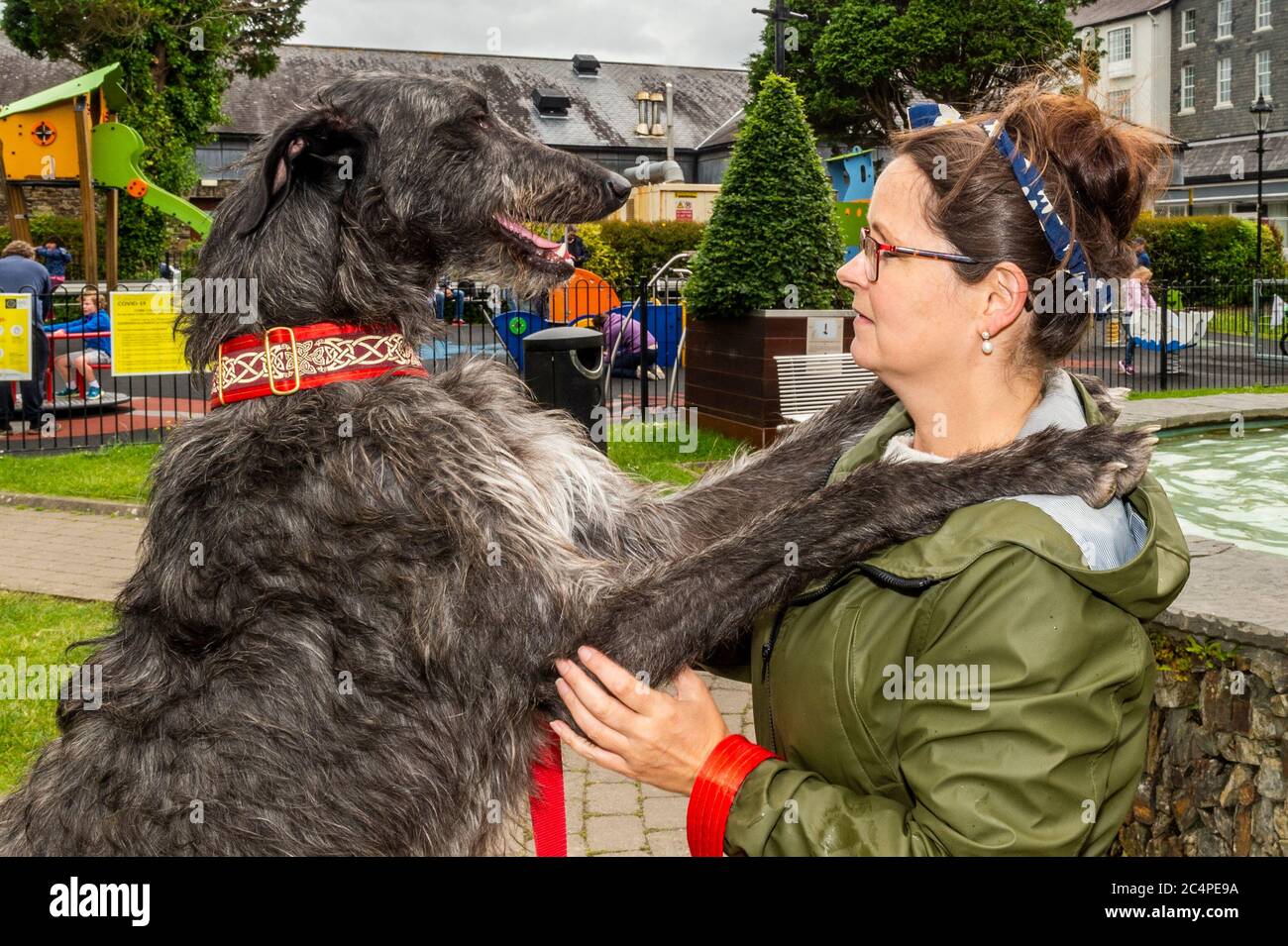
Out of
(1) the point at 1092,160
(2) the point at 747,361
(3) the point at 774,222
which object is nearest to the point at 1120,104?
(1) the point at 1092,160

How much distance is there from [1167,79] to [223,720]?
6551cm

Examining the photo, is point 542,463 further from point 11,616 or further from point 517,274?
point 11,616

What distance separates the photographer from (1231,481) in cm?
636

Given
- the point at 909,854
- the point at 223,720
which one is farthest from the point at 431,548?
the point at 909,854

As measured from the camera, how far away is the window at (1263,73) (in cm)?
5250

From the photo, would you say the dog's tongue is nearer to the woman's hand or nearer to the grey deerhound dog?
the grey deerhound dog

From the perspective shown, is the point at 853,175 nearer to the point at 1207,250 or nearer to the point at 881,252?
the point at 1207,250

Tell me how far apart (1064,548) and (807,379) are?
9.19 m

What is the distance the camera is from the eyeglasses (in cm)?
231

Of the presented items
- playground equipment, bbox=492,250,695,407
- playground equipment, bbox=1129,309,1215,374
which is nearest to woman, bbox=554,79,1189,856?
playground equipment, bbox=492,250,695,407

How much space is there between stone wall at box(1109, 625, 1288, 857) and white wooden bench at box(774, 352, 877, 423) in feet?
24.9

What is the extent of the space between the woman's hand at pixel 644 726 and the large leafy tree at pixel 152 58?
3204 cm

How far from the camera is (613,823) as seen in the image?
16.0 ft

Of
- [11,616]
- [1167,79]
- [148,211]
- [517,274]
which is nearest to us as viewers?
[517,274]
